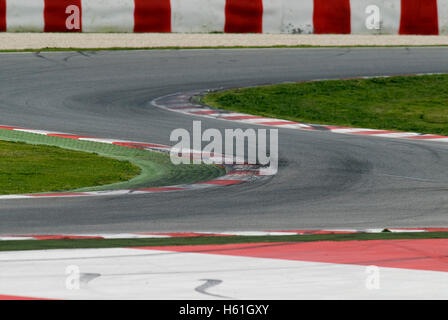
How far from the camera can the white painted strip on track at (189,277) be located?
17.4 feet

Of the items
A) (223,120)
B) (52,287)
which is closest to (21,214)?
(52,287)

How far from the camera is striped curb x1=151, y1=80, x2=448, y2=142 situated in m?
13.3

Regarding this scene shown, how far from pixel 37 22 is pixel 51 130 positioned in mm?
6010

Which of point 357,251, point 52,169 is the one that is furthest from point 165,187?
point 357,251

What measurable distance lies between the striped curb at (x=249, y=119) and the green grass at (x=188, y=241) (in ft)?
19.4

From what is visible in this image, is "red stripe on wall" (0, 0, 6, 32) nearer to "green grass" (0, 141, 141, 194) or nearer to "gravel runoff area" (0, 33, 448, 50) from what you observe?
"gravel runoff area" (0, 33, 448, 50)

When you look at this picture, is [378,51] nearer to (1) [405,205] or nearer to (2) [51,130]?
(2) [51,130]

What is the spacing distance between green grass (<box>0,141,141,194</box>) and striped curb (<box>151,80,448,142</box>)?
3.38 m

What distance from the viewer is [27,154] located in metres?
11.1

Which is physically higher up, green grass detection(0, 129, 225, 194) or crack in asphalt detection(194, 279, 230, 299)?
crack in asphalt detection(194, 279, 230, 299)

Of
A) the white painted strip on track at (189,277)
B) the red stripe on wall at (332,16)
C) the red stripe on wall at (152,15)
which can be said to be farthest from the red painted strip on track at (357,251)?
the red stripe on wall at (332,16)

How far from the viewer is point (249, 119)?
14.2 m

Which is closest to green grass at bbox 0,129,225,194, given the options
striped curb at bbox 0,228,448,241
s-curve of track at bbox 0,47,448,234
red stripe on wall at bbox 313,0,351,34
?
s-curve of track at bbox 0,47,448,234

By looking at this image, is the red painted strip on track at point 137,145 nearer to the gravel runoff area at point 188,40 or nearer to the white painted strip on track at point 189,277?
the white painted strip on track at point 189,277
